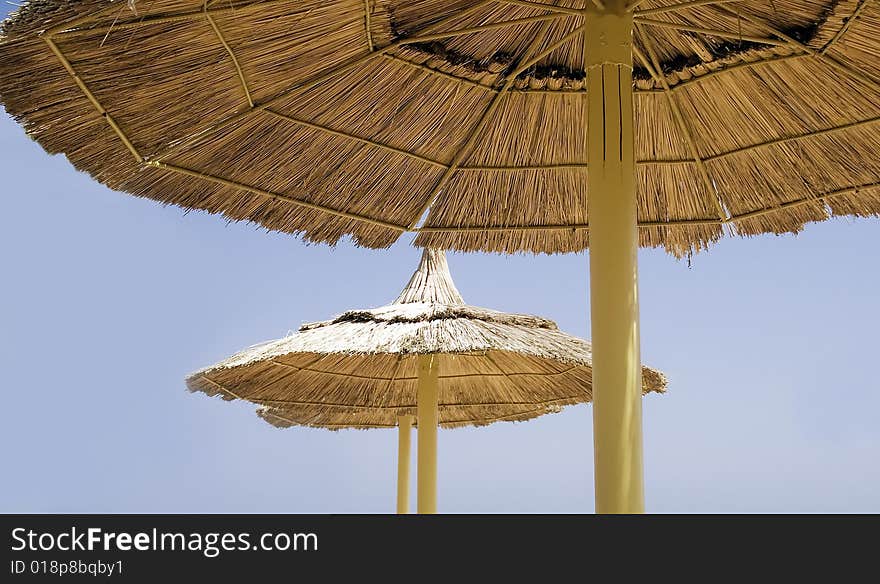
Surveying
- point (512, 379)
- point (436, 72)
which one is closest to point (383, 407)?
point (512, 379)

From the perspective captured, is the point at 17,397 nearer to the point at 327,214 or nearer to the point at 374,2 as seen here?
the point at 327,214

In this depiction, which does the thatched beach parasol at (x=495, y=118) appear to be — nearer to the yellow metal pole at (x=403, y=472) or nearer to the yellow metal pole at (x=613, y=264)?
the yellow metal pole at (x=613, y=264)

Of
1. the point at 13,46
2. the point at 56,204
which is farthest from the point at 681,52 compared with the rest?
the point at 56,204

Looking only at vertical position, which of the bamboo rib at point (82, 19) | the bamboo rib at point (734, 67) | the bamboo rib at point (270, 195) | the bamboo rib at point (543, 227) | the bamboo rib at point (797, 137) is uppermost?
the bamboo rib at point (734, 67)

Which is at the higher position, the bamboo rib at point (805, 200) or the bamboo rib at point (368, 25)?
the bamboo rib at point (368, 25)

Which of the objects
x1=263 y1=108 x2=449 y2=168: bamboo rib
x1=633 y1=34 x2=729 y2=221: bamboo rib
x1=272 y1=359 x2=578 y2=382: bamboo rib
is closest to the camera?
x1=633 y1=34 x2=729 y2=221: bamboo rib

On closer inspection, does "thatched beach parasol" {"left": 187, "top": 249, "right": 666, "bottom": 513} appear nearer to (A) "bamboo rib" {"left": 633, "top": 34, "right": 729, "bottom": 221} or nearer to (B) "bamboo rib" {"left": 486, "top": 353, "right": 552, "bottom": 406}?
(B) "bamboo rib" {"left": 486, "top": 353, "right": 552, "bottom": 406}

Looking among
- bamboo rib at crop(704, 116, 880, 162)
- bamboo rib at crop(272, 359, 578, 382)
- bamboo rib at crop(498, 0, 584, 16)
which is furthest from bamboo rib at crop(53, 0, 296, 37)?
bamboo rib at crop(272, 359, 578, 382)

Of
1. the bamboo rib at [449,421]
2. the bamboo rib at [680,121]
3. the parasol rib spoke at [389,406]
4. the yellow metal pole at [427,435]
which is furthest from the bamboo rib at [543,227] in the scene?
the bamboo rib at [449,421]

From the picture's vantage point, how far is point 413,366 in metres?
8.89

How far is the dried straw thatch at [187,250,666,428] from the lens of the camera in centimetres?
666

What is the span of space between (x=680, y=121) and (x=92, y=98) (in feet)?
9.21

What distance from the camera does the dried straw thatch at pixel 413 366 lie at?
262 inches

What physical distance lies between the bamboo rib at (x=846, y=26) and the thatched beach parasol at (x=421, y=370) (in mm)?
2920
